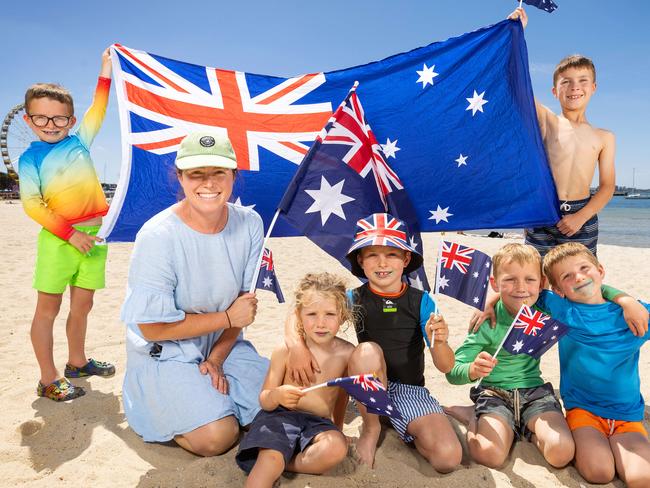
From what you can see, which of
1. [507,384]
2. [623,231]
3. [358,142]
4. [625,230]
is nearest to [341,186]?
[358,142]

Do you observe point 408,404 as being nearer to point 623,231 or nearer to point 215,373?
point 215,373

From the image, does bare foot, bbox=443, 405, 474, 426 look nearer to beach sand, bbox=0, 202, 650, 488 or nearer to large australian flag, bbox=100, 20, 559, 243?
beach sand, bbox=0, 202, 650, 488

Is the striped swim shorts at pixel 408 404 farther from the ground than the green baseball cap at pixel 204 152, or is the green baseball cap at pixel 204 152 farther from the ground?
the green baseball cap at pixel 204 152

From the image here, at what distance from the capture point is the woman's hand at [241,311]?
301 cm

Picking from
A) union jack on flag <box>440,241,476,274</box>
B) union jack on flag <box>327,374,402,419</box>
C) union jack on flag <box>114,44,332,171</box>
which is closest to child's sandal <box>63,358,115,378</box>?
union jack on flag <box>114,44,332,171</box>

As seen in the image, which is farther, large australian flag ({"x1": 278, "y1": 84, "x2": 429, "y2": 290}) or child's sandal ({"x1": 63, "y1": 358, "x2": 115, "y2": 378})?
child's sandal ({"x1": 63, "y1": 358, "x2": 115, "y2": 378})

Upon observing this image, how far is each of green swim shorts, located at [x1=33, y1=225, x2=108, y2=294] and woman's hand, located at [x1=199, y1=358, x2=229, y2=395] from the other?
141cm

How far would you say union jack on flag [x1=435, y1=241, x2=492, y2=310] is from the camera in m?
3.11

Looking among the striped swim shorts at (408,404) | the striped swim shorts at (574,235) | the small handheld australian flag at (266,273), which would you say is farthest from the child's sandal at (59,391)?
the striped swim shorts at (574,235)

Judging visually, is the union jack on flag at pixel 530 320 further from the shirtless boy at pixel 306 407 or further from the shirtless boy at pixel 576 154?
the shirtless boy at pixel 576 154

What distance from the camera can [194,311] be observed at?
10.1 ft

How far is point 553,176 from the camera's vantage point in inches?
155

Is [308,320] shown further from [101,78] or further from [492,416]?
[101,78]

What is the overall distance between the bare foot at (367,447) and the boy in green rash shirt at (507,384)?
60 centimetres
